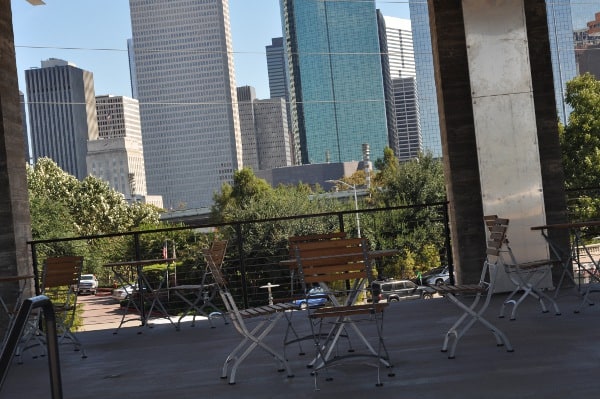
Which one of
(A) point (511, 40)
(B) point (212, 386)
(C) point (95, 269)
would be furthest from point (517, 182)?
(C) point (95, 269)

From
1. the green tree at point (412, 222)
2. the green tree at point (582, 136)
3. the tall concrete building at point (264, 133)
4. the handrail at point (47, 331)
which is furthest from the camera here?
the tall concrete building at point (264, 133)

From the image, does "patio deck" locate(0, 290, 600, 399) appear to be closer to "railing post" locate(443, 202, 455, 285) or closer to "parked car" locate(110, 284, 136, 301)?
"parked car" locate(110, 284, 136, 301)

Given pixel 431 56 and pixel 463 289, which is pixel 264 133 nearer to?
pixel 431 56

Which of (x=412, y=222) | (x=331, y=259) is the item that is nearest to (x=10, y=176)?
(x=331, y=259)

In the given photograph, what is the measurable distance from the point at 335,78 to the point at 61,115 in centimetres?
5701

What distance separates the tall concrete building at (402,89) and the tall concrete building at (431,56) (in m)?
12.2

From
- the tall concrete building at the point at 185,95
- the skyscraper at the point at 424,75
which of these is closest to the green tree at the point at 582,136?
the skyscraper at the point at 424,75

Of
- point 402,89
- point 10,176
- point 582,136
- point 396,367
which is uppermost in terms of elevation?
point 402,89


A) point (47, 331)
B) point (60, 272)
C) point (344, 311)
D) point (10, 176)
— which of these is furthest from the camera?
point (10, 176)

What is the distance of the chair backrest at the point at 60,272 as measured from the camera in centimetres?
668

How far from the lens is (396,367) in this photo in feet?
15.8

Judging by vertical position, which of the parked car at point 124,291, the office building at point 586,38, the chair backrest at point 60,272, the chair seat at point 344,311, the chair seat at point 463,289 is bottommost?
the parked car at point 124,291

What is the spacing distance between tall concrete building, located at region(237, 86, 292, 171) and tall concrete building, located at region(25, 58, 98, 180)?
1192 inches

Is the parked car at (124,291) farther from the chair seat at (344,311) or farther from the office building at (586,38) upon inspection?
the office building at (586,38)
